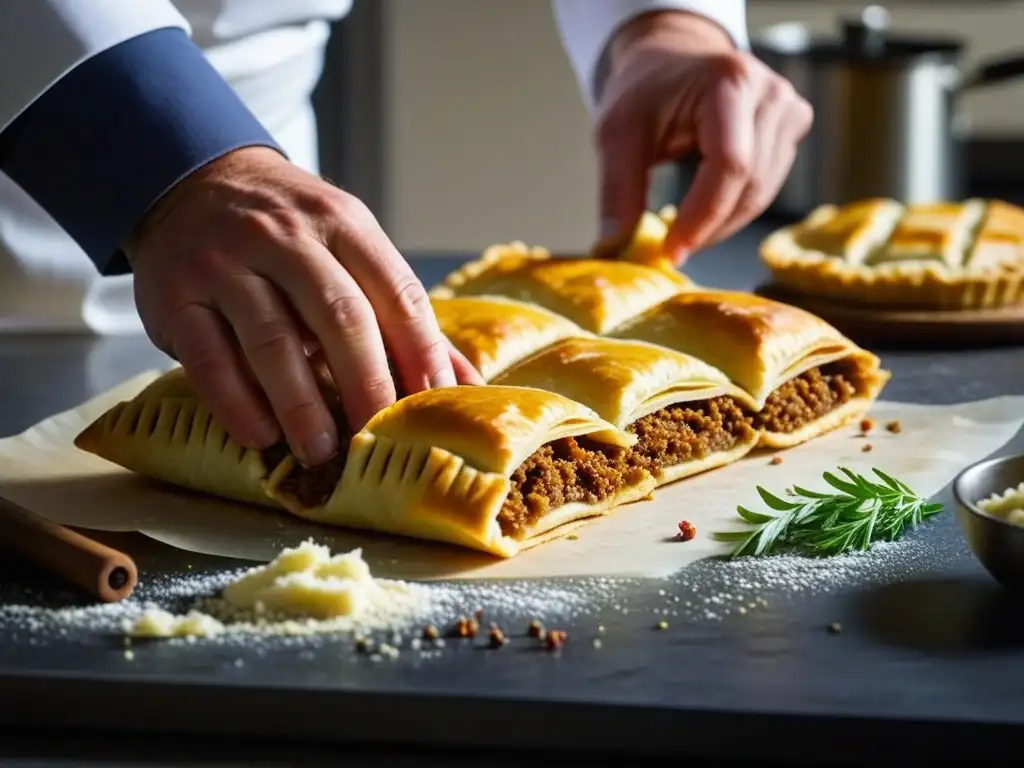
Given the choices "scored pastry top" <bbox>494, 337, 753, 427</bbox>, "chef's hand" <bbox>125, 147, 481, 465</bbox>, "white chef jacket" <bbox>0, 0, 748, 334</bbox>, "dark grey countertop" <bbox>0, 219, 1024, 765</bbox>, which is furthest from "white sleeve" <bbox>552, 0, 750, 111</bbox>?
"dark grey countertop" <bbox>0, 219, 1024, 765</bbox>

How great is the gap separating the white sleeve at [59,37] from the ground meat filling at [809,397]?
956mm

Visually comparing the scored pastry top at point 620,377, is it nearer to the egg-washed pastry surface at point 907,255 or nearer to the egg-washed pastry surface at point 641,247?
the egg-washed pastry surface at point 641,247

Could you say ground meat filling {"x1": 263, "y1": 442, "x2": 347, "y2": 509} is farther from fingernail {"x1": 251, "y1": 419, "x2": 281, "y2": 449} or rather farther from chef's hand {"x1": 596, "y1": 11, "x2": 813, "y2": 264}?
chef's hand {"x1": 596, "y1": 11, "x2": 813, "y2": 264}

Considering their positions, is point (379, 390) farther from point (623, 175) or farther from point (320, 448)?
point (623, 175)

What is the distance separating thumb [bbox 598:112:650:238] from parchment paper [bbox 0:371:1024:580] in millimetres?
593

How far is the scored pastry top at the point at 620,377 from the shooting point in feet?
6.56

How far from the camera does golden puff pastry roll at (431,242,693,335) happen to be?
2.38 meters

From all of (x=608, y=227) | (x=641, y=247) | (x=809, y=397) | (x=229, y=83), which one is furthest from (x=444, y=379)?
(x=229, y=83)

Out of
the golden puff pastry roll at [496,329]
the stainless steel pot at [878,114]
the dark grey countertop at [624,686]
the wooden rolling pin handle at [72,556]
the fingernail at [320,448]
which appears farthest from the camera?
the stainless steel pot at [878,114]

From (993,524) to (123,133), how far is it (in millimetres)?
1157

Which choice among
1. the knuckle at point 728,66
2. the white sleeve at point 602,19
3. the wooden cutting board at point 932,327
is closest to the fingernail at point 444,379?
the knuckle at point 728,66

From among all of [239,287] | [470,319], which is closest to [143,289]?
[239,287]

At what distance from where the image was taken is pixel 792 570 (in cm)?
171

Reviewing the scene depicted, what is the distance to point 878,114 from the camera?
3.83 metres
